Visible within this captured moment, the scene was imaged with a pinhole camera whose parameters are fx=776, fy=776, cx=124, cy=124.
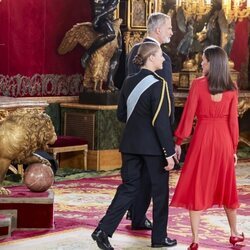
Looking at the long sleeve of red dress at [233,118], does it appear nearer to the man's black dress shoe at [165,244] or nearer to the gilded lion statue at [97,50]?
the man's black dress shoe at [165,244]

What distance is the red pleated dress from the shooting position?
5863mm

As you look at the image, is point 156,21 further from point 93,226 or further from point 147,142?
point 93,226

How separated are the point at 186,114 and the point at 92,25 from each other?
4.75m

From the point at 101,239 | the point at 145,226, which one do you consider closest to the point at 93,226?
the point at 145,226

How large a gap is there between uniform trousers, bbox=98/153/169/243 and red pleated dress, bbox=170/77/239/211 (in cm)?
13

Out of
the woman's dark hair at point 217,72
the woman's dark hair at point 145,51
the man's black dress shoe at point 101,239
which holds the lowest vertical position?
the man's black dress shoe at point 101,239

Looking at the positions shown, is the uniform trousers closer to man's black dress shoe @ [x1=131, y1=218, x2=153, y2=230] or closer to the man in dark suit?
the man in dark suit

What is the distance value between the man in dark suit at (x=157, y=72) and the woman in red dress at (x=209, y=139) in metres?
0.35

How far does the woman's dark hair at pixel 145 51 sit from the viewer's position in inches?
229

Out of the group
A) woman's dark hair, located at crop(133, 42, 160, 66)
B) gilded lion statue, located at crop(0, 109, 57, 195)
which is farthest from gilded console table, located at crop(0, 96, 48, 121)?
woman's dark hair, located at crop(133, 42, 160, 66)

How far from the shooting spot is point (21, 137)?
266 inches

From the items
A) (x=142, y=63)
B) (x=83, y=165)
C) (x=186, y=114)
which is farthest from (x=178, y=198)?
(x=83, y=165)

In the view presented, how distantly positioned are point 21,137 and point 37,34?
3.90 meters

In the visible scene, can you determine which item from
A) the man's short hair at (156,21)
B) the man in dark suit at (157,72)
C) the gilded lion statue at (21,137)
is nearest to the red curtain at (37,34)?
the gilded lion statue at (21,137)
